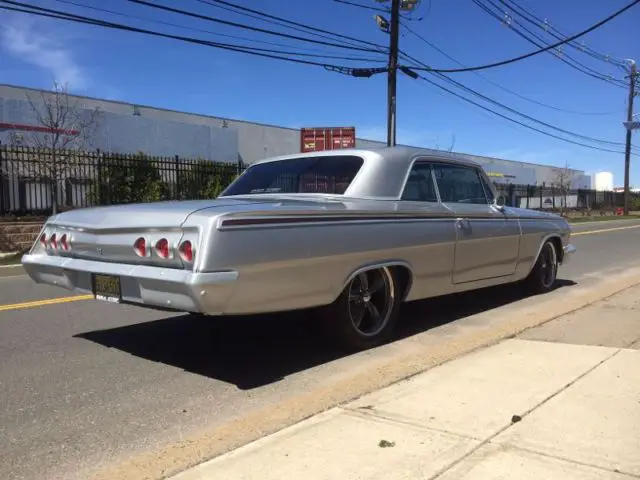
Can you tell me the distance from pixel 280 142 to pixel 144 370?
108 ft

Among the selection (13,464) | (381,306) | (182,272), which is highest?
(182,272)

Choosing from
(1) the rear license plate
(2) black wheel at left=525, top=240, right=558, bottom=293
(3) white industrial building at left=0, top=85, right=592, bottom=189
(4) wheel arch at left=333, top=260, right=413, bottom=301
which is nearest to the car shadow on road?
(4) wheel arch at left=333, top=260, right=413, bottom=301

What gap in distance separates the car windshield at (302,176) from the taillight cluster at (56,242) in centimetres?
163

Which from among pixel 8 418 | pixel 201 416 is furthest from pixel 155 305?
pixel 8 418

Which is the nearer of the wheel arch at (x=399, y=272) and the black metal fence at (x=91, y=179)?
the wheel arch at (x=399, y=272)

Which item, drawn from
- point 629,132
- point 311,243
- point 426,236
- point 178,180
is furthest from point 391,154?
point 629,132

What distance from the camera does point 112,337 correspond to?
5.70 meters

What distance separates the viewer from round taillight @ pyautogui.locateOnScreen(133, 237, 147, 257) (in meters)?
4.18

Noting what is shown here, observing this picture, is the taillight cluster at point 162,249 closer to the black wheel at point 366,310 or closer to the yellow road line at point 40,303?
the black wheel at point 366,310

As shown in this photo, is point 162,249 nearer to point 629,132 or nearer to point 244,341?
point 244,341

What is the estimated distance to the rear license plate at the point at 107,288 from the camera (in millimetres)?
4320

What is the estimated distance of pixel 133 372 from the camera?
4.64 meters

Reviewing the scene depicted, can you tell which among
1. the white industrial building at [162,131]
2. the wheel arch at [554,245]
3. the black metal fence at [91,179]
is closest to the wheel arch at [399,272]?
the wheel arch at [554,245]

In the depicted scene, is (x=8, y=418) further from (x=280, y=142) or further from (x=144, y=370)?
(x=280, y=142)
